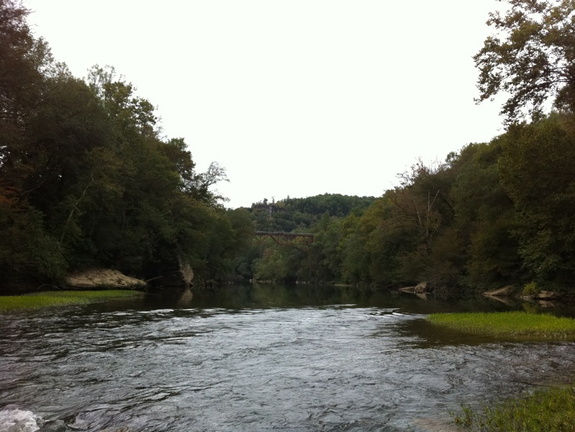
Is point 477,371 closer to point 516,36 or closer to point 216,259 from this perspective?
point 516,36

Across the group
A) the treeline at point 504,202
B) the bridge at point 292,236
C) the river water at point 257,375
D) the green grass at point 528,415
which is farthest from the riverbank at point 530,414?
the bridge at point 292,236

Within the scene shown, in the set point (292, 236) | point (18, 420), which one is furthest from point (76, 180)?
point (292, 236)

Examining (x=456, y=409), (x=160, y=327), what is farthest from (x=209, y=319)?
(x=456, y=409)

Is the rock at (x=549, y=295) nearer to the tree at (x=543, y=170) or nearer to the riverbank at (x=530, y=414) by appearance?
the tree at (x=543, y=170)

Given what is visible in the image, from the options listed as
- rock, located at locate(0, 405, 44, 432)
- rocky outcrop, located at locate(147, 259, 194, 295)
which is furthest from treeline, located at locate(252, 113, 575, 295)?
rocky outcrop, located at locate(147, 259, 194, 295)

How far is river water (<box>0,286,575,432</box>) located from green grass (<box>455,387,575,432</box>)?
545 mm

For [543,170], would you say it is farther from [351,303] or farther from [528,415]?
[528,415]

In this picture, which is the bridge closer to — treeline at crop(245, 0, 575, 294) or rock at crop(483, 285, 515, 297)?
treeline at crop(245, 0, 575, 294)

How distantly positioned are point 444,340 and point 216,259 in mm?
77789

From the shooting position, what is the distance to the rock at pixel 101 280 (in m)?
48.9

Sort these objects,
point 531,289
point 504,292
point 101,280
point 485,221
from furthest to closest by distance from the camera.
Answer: point 485,221, point 504,292, point 101,280, point 531,289

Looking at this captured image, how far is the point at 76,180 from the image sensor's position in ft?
163

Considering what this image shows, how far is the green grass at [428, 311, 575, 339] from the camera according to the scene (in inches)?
794

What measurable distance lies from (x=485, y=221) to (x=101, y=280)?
1698 inches
